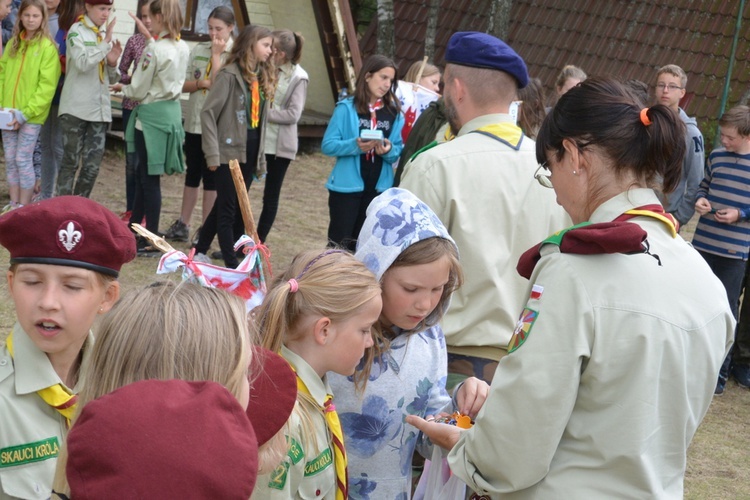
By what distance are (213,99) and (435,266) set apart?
462 cm

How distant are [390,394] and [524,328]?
0.84m

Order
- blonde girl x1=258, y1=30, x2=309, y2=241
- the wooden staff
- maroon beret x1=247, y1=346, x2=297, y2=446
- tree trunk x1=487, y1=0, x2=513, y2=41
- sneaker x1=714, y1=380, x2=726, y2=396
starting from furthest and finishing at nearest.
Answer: tree trunk x1=487, y1=0, x2=513, y2=41
blonde girl x1=258, y1=30, x2=309, y2=241
sneaker x1=714, y1=380, x2=726, y2=396
the wooden staff
maroon beret x1=247, y1=346, x2=297, y2=446

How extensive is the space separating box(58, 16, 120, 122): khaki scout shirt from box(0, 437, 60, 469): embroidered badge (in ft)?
19.4

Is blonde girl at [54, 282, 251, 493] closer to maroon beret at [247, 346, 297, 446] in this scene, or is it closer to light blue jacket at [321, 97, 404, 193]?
maroon beret at [247, 346, 297, 446]

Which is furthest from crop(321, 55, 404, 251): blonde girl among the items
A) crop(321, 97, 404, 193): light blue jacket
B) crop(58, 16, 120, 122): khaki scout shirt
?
crop(58, 16, 120, 122): khaki scout shirt

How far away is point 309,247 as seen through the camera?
28.5ft

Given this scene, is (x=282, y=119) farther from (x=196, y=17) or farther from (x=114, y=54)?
(x=196, y=17)

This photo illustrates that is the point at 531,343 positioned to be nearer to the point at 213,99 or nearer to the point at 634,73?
the point at 213,99

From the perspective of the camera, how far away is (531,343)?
2.05 metres

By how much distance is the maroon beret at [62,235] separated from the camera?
2199mm

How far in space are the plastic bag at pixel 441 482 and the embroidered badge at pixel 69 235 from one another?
127 cm

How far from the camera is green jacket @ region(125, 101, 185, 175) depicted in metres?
7.43

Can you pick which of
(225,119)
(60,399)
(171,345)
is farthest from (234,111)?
(171,345)

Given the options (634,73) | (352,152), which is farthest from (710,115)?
(352,152)
